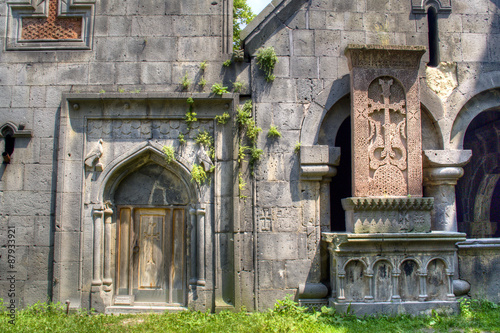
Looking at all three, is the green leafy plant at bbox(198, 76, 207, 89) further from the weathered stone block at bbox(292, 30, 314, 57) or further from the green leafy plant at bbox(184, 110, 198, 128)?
the weathered stone block at bbox(292, 30, 314, 57)

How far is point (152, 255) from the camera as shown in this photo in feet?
21.4

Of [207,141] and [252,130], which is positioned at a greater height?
[252,130]

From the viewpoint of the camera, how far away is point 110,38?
21.4 feet

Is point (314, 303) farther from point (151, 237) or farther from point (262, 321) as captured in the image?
point (151, 237)

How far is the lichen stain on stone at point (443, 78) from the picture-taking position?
6.54 metres

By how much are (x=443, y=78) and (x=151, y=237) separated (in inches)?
213

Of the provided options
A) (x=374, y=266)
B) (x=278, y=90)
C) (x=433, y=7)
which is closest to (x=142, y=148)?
(x=278, y=90)

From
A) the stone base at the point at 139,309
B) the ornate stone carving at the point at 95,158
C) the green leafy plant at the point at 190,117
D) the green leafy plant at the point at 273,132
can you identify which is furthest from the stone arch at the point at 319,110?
the stone base at the point at 139,309

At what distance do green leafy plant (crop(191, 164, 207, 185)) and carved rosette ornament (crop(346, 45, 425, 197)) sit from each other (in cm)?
229

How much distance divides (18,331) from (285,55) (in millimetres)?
5410

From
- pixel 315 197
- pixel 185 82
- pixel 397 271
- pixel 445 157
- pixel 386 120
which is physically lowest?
pixel 397 271

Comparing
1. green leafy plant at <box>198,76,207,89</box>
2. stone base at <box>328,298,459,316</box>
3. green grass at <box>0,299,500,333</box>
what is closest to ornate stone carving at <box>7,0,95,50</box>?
green leafy plant at <box>198,76,207,89</box>

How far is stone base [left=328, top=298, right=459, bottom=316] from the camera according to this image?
18.3 feet

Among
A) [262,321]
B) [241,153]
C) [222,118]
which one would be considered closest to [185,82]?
[222,118]
